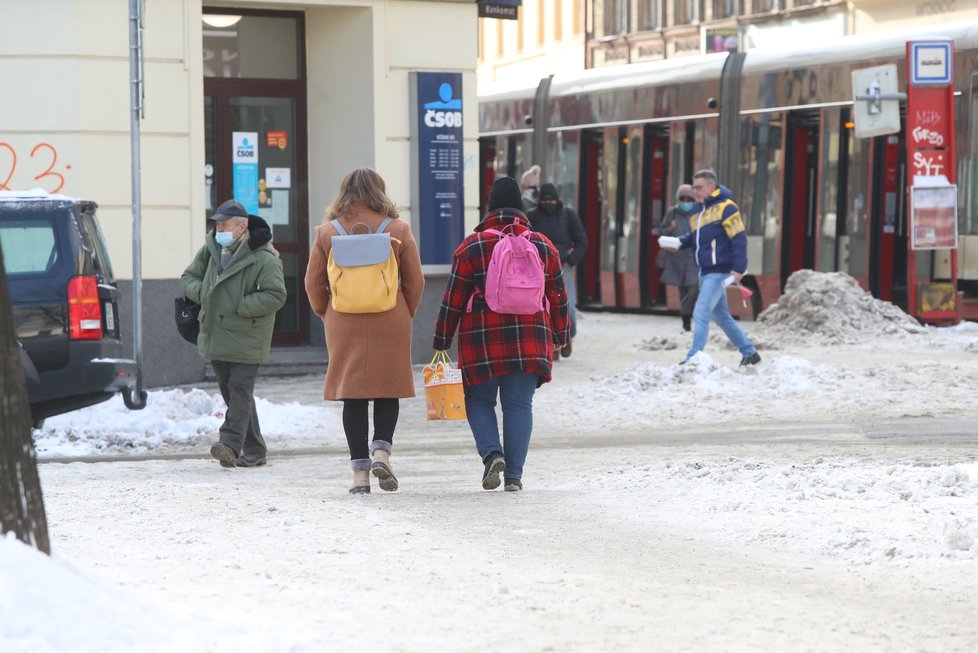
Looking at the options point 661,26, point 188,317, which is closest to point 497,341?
point 188,317

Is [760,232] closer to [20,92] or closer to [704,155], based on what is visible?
A: [704,155]

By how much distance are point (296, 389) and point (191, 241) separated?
1543 mm

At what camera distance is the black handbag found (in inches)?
435

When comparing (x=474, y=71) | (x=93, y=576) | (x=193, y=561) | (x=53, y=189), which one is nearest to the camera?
(x=93, y=576)

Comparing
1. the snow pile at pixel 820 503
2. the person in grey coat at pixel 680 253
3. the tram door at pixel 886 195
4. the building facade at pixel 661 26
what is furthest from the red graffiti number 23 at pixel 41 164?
the building facade at pixel 661 26

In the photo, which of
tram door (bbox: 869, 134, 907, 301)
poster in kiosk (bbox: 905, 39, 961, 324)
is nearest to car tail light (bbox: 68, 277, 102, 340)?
poster in kiosk (bbox: 905, 39, 961, 324)

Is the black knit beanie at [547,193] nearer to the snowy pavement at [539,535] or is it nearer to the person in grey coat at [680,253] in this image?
the snowy pavement at [539,535]

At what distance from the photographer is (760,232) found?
24094 mm

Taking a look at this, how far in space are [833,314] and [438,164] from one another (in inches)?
205

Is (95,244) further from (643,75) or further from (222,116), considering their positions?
(643,75)

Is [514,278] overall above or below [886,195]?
below

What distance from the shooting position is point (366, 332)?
9.25 m

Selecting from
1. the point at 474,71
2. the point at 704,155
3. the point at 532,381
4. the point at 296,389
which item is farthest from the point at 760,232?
the point at 532,381

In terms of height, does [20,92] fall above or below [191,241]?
above
